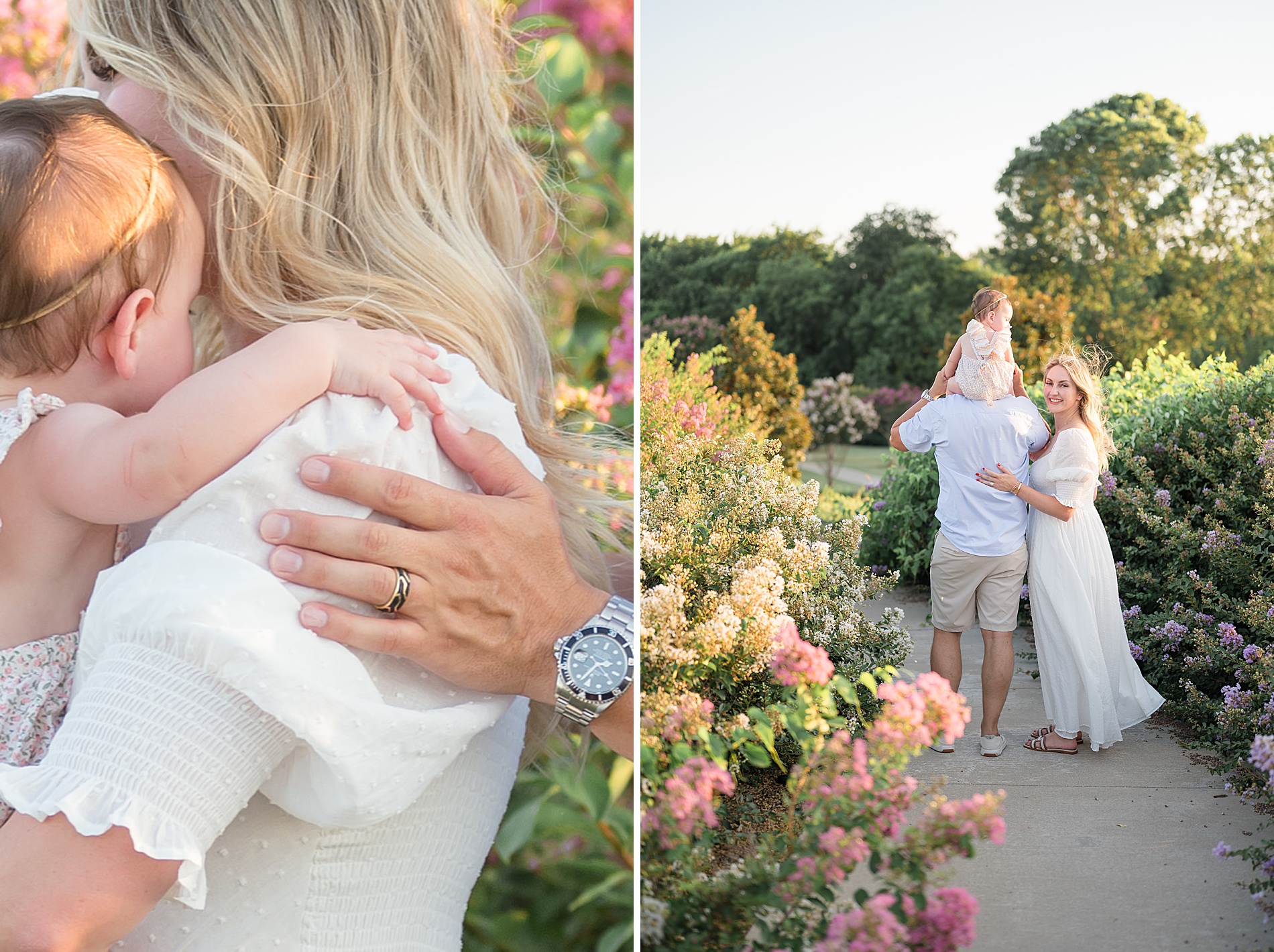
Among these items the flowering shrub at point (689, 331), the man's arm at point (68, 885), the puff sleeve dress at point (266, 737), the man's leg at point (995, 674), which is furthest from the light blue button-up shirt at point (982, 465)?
the flowering shrub at point (689, 331)

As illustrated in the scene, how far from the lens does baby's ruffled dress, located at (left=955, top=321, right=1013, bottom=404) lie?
12.4 feet

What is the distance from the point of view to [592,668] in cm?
168

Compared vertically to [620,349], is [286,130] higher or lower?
higher

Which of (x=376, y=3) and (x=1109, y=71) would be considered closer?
(x=376, y=3)

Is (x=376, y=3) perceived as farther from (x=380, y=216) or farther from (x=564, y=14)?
(x=564, y=14)

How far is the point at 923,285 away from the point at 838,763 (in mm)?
21109

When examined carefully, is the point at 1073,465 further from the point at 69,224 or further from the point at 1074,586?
the point at 69,224

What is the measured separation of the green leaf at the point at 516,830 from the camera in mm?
1850

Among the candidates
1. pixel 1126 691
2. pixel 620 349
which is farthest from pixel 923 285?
pixel 620 349

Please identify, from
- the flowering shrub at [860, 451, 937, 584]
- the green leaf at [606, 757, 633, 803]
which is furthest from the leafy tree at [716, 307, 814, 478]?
the green leaf at [606, 757, 633, 803]

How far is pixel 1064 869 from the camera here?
2.76m

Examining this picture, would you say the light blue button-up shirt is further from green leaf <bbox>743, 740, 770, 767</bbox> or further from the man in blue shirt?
green leaf <bbox>743, 740, 770, 767</bbox>

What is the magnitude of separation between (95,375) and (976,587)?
10.1 feet

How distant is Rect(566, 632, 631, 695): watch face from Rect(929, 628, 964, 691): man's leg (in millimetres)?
2507
